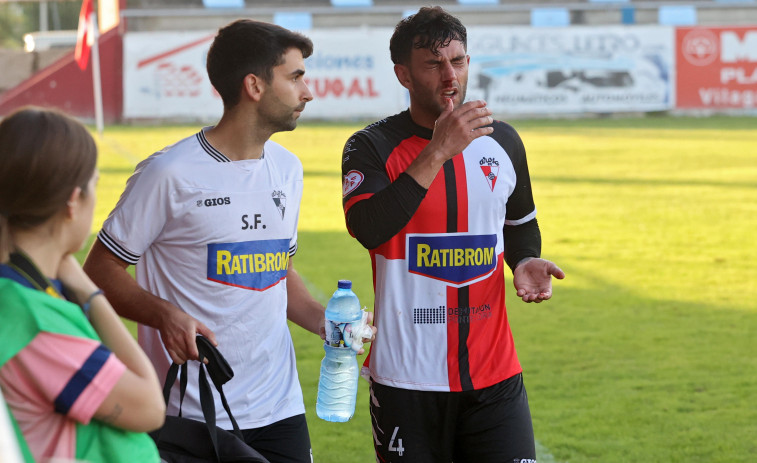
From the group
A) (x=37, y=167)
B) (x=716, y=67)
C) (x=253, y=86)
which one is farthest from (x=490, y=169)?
(x=716, y=67)

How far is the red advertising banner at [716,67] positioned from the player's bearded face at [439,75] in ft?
96.3

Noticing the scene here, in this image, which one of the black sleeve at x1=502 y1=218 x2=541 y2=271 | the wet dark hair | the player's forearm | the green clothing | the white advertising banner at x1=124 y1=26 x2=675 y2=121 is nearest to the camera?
the green clothing

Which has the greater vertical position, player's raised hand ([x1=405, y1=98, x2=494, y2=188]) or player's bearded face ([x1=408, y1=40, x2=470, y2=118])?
player's bearded face ([x1=408, y1=40, x2=470, y2=118])

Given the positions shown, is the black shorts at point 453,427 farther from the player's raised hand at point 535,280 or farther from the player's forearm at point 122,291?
the player's forearm at point 122,291

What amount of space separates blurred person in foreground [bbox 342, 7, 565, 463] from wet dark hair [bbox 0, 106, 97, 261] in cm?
148

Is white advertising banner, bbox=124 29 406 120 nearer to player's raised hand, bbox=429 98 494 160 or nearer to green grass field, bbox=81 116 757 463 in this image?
green grass field, bbox=81 116 757 463

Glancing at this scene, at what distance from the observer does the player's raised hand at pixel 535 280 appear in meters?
3.89

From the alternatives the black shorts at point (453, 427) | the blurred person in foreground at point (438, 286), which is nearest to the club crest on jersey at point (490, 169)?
the blurred person in foreground at point (438, 286)

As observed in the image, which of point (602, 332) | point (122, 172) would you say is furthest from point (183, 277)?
point (122, 172)

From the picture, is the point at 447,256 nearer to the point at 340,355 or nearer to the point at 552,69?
the point at 340,355

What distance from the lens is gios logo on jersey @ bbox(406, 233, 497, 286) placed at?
12.3ft

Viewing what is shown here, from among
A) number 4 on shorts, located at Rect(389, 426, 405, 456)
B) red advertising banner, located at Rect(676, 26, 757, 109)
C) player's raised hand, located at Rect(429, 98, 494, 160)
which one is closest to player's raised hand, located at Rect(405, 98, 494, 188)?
player's raised hand, located at Rect(429, 98, 494, 160)

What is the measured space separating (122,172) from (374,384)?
1558 centimetres

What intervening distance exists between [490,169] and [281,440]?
4.02 feet
